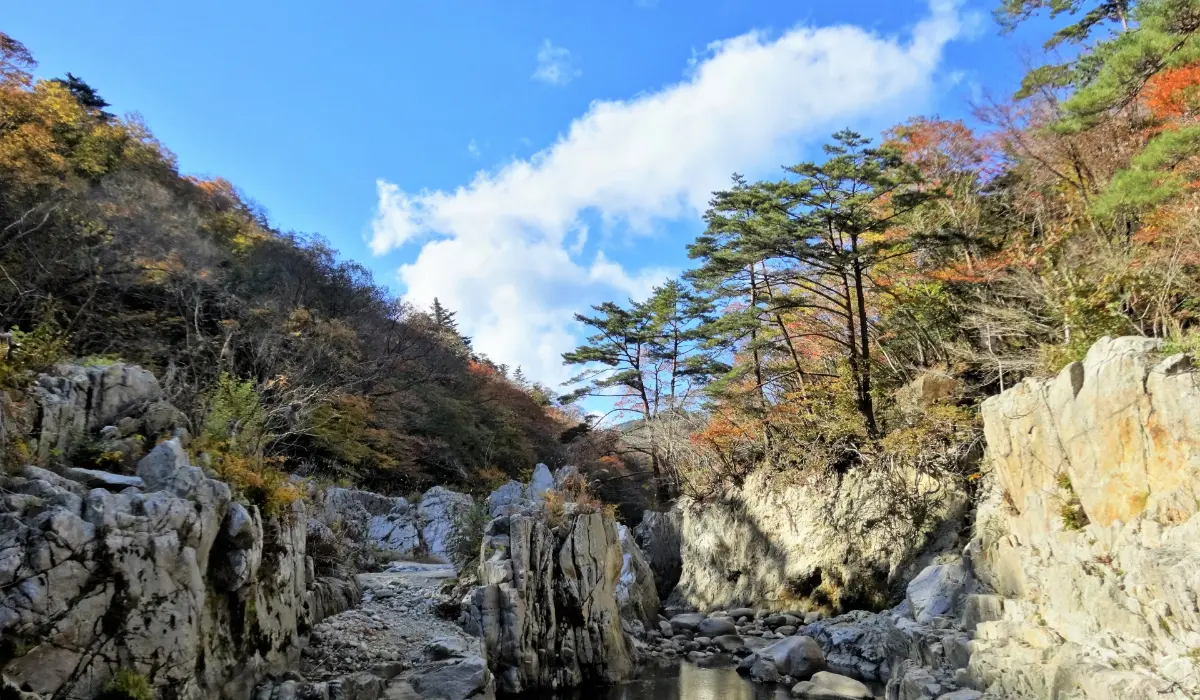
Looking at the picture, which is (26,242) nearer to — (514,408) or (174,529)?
(174,529)

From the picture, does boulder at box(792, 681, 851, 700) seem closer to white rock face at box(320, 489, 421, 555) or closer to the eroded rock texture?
the eroded rock texture

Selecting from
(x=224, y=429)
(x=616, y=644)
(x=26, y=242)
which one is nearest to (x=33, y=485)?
(x=224, y=429)

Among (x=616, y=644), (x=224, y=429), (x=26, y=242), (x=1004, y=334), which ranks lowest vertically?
(x=616, y=644)

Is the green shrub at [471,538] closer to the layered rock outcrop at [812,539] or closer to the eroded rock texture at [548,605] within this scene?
the eroded rock texture at [548,605]

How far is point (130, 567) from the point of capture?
514cm

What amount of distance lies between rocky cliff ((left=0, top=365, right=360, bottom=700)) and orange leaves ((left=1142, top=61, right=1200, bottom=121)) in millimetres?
14957

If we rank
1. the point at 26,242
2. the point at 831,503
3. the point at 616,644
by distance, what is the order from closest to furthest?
the point at 616,644
the point at 26,242
the point at 831,503

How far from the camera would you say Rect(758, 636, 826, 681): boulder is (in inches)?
488

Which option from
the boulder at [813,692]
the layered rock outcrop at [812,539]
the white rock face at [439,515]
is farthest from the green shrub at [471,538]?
the layered rock outcrop at [812,539]

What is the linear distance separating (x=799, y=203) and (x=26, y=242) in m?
17.5

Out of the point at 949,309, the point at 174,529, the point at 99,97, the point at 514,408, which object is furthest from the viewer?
the point at 514,408

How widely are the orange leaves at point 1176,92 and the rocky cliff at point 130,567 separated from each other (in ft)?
49.1

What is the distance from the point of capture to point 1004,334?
46.7 ft

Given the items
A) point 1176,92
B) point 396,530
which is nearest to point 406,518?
point 396,530
